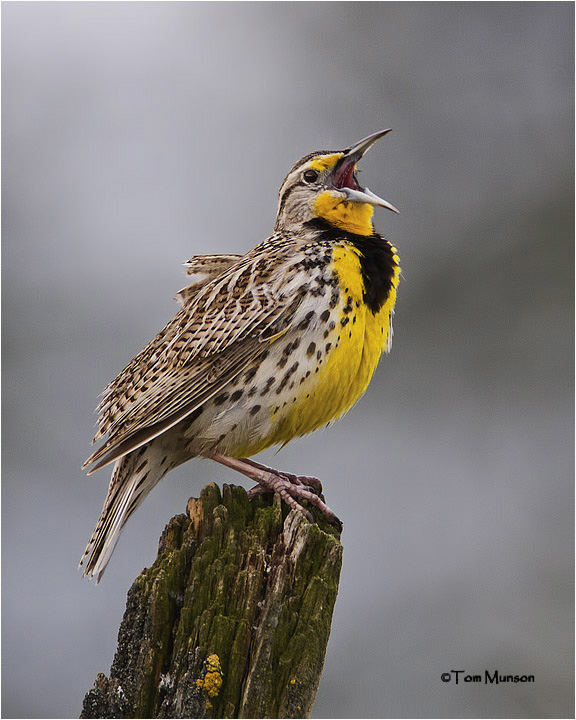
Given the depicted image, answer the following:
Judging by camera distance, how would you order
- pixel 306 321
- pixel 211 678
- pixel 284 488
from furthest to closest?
1. pixel 306 321
2. pixel 284 488
3. pixel 211 678

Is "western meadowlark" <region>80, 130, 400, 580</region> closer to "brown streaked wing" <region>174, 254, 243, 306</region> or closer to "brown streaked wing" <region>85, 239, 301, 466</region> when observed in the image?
"brown streaked wing" <region>85, 239, 301, 466</region>

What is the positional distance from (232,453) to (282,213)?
3.13ft

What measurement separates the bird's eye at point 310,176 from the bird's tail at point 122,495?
1.11 meters

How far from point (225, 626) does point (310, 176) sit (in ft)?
5.71

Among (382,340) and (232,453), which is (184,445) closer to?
(232,453)

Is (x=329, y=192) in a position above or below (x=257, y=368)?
above

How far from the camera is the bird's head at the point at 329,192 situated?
331cm

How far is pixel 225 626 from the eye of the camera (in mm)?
2291

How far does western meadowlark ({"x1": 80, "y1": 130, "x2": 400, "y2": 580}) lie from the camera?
296cm

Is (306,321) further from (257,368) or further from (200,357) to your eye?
(200,357)

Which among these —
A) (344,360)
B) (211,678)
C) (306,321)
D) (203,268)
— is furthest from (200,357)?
(211,678)

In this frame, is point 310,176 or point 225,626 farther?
point 310,176

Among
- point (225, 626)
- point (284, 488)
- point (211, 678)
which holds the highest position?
point (284, 488)

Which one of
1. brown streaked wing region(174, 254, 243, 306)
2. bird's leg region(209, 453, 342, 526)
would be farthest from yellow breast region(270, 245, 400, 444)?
brown streaked wing region(174, 254, 243, 306)
